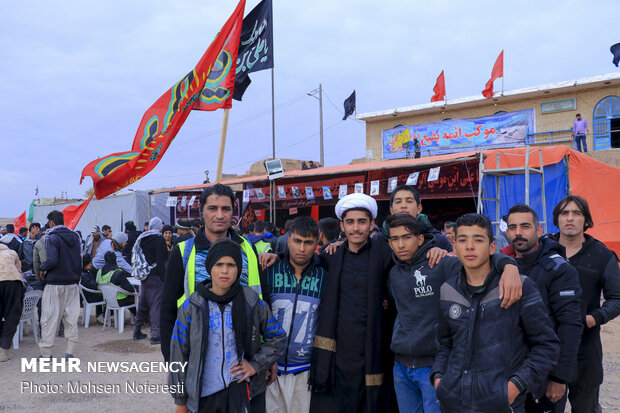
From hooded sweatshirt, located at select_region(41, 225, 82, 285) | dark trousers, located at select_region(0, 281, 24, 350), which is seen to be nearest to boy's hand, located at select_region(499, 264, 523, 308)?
hooded sweatshirt, located at select_region(41, 225, 82, 285)

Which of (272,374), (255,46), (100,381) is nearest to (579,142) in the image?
(255,46)

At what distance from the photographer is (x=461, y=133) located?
62.3 feet

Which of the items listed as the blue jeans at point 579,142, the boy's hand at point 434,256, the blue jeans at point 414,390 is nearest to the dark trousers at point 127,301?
the blue jeans at point 414,390

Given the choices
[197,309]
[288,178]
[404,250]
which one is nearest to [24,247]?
[288,178]

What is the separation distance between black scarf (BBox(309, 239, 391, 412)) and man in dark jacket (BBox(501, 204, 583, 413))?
2.64ft

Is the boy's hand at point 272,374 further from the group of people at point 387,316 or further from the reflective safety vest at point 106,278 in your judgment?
the reflective safety vest at point 106,278

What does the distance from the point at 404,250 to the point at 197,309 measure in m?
1.21

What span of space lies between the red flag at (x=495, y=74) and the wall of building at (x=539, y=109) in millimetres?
377

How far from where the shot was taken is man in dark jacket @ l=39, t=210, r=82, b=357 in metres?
5.75

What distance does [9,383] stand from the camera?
17.0 ft

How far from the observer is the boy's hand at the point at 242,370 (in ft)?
8.11

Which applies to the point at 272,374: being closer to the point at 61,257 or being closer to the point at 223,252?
the point at 223,252

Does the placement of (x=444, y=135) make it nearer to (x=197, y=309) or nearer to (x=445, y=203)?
(x=445, y=203)

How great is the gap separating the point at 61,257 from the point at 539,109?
17.3 metres
